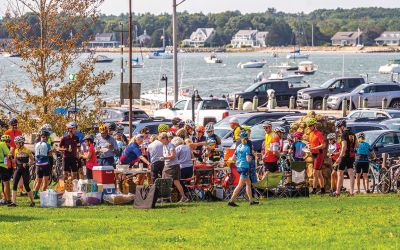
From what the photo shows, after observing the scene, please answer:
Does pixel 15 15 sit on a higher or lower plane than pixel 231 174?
higher

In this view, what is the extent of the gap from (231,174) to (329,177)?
261cm

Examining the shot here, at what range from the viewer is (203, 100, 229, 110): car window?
47.6 metres

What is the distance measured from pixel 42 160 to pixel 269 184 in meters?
5.03

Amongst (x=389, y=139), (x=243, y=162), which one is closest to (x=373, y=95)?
(x=389, y=139)

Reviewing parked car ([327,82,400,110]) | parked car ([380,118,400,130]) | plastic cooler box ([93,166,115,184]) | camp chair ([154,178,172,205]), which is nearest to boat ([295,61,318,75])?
parked car ([327,82,400,110])

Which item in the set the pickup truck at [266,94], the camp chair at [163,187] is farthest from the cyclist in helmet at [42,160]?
the pickup truck at [266,94]

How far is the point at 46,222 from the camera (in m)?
20.0

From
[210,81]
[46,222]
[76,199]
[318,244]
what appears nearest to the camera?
[318,244]

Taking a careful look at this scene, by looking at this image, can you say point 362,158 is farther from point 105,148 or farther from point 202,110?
point 202,110

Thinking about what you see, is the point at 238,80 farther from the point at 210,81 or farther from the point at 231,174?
the point at 231,174

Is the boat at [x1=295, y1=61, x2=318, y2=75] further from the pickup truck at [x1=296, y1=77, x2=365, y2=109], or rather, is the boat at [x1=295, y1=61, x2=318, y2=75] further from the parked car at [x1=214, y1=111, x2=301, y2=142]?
the parked car at [x1=214, y1=111, x2=301, y2=142]

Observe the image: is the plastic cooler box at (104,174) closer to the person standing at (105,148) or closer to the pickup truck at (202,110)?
the person standing at (105,148)

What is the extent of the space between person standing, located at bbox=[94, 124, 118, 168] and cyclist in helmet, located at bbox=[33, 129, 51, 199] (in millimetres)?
1248

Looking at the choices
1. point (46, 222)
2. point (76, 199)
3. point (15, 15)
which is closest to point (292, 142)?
point (76, 199)
